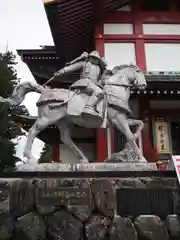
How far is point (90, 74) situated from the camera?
288 inches

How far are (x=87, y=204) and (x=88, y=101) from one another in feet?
7.27

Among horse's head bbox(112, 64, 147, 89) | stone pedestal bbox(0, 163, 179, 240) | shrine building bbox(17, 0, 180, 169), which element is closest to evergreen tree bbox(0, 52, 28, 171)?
shrine building bbox(17, 0, 180, 169)

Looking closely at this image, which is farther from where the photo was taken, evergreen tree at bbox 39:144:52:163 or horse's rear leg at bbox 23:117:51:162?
evergreen tree at bbox 39:144:52:163

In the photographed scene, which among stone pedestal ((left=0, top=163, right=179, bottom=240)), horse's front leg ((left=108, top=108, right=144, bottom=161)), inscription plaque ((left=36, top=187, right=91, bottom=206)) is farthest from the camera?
horse's front leg ((left=108, top=108, right=144, bottom=161))

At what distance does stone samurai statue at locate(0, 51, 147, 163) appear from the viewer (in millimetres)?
6887

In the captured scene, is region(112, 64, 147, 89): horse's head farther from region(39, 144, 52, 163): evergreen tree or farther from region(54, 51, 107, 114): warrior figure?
region(39, 144, 52, 163): evergreen tree

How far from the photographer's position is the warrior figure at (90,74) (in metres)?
6.94

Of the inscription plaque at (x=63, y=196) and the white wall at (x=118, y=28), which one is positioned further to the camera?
the white wall at (x=118, y=28)

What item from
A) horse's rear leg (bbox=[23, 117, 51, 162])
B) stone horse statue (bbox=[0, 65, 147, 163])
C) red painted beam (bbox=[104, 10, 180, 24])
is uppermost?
red painted beam (bbox=[104, 10, 180, 24])

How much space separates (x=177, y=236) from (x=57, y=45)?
9055 mm

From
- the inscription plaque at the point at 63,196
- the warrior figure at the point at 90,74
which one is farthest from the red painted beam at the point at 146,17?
the inscription plaque at the point at 63,196

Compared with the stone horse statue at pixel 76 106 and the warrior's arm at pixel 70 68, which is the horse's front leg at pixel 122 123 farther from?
the warrior's arm at pixel 70 68

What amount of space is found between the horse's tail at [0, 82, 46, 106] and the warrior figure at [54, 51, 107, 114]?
22.0 inches

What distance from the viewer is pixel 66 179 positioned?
5.97 meters
